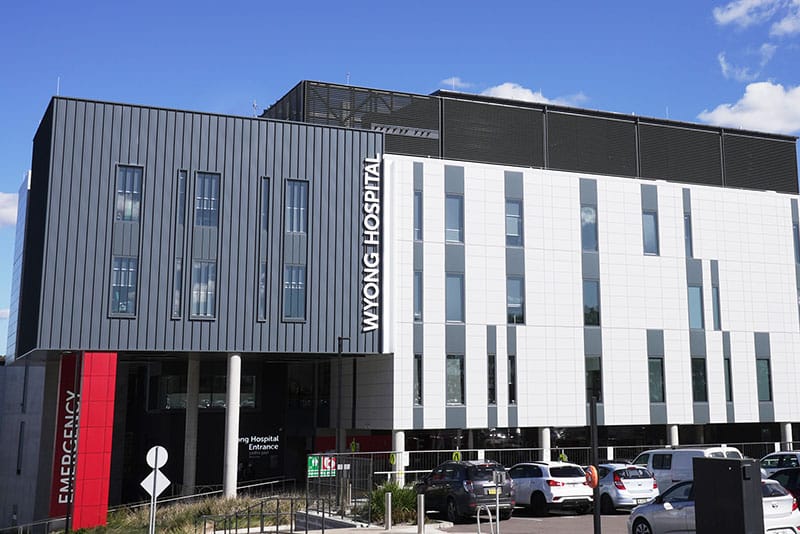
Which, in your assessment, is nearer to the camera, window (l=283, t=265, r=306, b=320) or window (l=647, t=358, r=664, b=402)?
window (l=283, t=265, r=306, b=320)

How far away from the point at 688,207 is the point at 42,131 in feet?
101

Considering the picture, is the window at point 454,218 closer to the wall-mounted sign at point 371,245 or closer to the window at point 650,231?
the wall-mounted sign at point 371,245

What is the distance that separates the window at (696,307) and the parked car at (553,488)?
696 inches

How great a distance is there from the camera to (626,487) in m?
26.2

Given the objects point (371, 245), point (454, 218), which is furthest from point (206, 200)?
point (454, 218)

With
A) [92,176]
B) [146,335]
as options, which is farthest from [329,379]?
[92,176]

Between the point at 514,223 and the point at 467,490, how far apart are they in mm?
17765

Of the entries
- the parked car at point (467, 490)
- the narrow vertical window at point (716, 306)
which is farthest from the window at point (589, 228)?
the parked car at point (467, 490)

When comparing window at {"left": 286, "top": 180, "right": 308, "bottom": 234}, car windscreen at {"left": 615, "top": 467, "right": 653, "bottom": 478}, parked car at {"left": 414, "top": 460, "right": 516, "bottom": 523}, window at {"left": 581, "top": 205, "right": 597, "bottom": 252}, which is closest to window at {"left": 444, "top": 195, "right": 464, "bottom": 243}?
window at {"left": 581, "top": 205, "right": 597, "bottom": 252}

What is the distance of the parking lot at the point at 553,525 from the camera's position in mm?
22891

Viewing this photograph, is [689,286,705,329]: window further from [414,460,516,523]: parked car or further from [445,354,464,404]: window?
[414,460,516,523]: parked car

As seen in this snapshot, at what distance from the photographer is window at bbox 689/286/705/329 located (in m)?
42.4

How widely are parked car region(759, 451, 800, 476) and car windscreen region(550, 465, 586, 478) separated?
5.42 m

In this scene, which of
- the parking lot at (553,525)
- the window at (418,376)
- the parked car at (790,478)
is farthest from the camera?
the window at (418,376)
